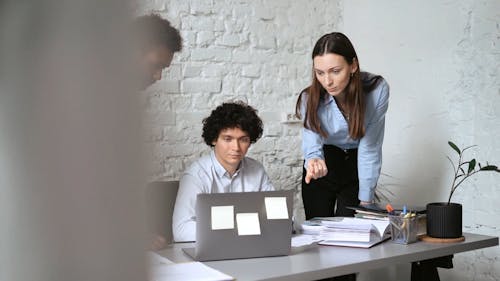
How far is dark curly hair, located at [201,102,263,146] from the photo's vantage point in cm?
284

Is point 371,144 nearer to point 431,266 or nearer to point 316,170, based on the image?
point 316,170

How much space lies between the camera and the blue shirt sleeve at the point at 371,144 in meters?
2.79

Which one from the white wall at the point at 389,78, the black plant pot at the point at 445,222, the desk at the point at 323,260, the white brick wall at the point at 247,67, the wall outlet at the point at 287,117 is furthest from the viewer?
the wall outlet at the point at 287,117

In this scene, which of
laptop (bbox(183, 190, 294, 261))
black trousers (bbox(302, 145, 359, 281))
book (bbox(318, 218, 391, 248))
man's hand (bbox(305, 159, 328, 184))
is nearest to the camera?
laptop (bbox(183, 190, 294, 261))

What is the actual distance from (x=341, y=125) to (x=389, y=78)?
1238 mm

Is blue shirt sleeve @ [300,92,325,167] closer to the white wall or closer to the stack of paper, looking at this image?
the stack of paper

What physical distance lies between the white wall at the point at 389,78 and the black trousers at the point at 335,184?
854mm

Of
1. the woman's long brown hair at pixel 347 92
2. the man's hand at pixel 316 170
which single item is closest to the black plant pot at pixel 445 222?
the man's hand at pixel 316 170

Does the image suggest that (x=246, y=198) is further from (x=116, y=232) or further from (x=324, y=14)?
(x=324, y=14)

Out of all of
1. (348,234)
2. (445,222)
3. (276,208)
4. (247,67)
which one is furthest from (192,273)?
(247,67)

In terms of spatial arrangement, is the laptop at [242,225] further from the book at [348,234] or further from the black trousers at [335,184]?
the black trousers at [335,184]

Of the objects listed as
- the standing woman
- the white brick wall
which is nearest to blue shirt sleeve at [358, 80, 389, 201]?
the standing woman

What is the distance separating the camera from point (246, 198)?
6.22 feet

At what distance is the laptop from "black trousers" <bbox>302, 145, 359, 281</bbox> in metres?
1.04
